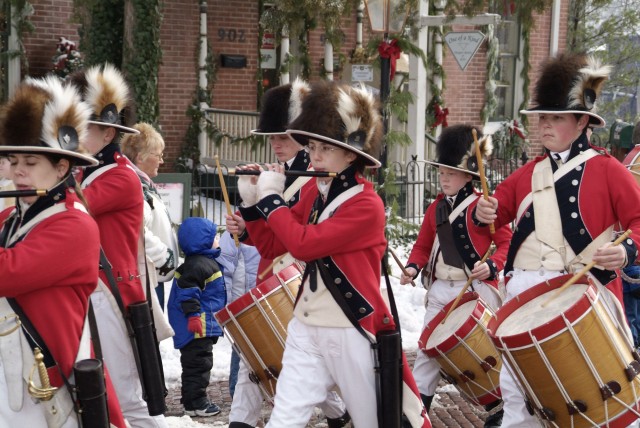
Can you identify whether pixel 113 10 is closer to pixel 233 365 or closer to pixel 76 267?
pixel 233 365

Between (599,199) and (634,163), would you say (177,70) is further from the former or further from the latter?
(599,199)

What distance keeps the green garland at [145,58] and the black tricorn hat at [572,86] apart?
897cm

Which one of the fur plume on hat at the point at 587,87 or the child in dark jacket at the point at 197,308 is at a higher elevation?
the fur plume on hat at the point at 587,87

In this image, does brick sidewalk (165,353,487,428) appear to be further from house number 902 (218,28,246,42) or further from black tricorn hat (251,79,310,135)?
house number 902 (218,28,246,42)

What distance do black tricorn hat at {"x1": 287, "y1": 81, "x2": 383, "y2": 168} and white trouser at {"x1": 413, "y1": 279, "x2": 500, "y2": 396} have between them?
1992mm

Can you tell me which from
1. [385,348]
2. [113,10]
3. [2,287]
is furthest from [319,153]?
[113,10]

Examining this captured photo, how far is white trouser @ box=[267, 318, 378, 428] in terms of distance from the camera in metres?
4.81

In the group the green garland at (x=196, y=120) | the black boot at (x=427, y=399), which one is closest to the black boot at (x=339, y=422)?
the black boot at (x=427, y=399)

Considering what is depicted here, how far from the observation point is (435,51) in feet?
55.0

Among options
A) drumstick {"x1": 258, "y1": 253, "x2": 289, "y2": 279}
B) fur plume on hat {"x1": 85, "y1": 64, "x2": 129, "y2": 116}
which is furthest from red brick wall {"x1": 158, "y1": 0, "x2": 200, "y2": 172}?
drumstick {"x1": 258, "y1": 253, "x2": 289, "y2": 279}

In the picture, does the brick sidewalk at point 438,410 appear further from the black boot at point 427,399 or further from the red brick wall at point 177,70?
the red brick wall at point 177,70

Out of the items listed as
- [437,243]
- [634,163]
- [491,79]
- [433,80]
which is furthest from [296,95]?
[491,79]

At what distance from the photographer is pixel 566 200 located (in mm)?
5484

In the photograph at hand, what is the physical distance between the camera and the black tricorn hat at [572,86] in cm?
558
